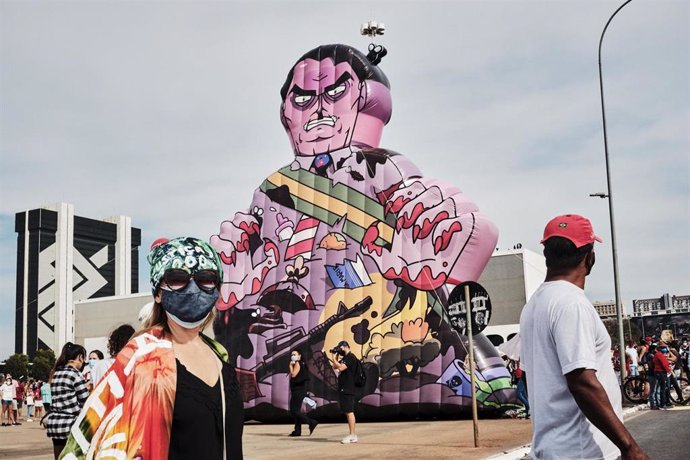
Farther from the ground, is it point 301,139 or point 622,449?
point 301,139

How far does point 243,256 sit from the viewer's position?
17.2 metres

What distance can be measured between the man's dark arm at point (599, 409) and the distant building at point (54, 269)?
136 m

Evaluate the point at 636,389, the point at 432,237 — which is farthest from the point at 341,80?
the point at 636,389

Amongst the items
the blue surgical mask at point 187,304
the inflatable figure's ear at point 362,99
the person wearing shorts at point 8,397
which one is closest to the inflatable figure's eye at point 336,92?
the inflatable figure's ear at point 362,99

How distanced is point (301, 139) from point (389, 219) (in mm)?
3185

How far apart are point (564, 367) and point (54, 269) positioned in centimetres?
14091

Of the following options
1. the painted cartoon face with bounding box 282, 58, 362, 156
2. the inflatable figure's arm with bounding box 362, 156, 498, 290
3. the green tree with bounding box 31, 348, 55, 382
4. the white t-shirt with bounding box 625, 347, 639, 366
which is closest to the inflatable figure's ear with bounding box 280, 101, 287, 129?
the painted cartoon face with bounding box 282, 58, 362, 156

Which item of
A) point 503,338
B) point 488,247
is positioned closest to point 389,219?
point 488,247

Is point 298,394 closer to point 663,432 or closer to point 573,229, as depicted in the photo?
point 663,432

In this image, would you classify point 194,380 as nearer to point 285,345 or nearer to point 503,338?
point 285,345

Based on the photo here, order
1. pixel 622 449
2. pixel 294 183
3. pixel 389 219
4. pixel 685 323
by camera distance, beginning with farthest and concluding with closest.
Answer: pixel 685 323 → pixel 294 183 → pixel 389 219 → pixel 622 449

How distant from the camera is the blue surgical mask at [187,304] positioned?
2.63m

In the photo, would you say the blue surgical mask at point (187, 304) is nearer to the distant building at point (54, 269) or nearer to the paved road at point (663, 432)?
the paved road at point (663, 432)

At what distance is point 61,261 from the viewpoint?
436 ft
